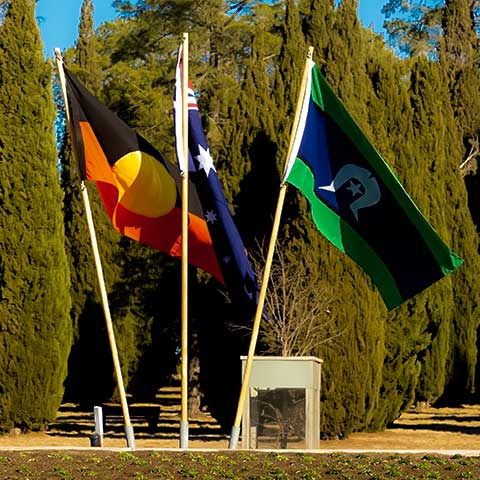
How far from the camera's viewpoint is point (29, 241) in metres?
19.2

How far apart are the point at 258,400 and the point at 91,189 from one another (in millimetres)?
12594

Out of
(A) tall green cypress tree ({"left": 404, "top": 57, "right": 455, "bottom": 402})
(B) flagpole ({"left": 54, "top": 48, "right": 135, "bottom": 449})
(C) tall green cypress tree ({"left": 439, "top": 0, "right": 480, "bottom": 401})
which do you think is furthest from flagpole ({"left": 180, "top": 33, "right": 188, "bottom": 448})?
(C) tall green cypress tree ({"left": 439, "top": 0, "right": 480, "bottom": 401})

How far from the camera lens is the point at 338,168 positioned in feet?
41.2

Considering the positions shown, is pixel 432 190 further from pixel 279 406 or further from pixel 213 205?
pixel 213 205

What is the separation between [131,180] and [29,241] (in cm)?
677

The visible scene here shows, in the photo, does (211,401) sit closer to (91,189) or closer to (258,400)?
(258,400)

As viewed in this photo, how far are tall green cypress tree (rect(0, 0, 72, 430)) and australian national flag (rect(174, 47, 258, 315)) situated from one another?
6.65m

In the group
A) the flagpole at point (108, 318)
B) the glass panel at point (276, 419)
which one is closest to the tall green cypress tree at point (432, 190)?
the glass panel at point (276, 419)

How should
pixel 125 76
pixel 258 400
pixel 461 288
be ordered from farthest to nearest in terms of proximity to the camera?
pixel 125 76 → pixel 461 288 → pixel 258 400

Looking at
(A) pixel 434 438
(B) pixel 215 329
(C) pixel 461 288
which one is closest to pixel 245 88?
(B) pixel 215 329

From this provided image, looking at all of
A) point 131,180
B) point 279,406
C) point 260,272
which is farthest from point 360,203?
point 260,272

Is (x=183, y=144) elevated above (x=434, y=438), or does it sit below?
above

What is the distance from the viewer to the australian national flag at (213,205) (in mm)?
12781

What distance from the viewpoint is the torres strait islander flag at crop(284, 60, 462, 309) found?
11977 millimetres
